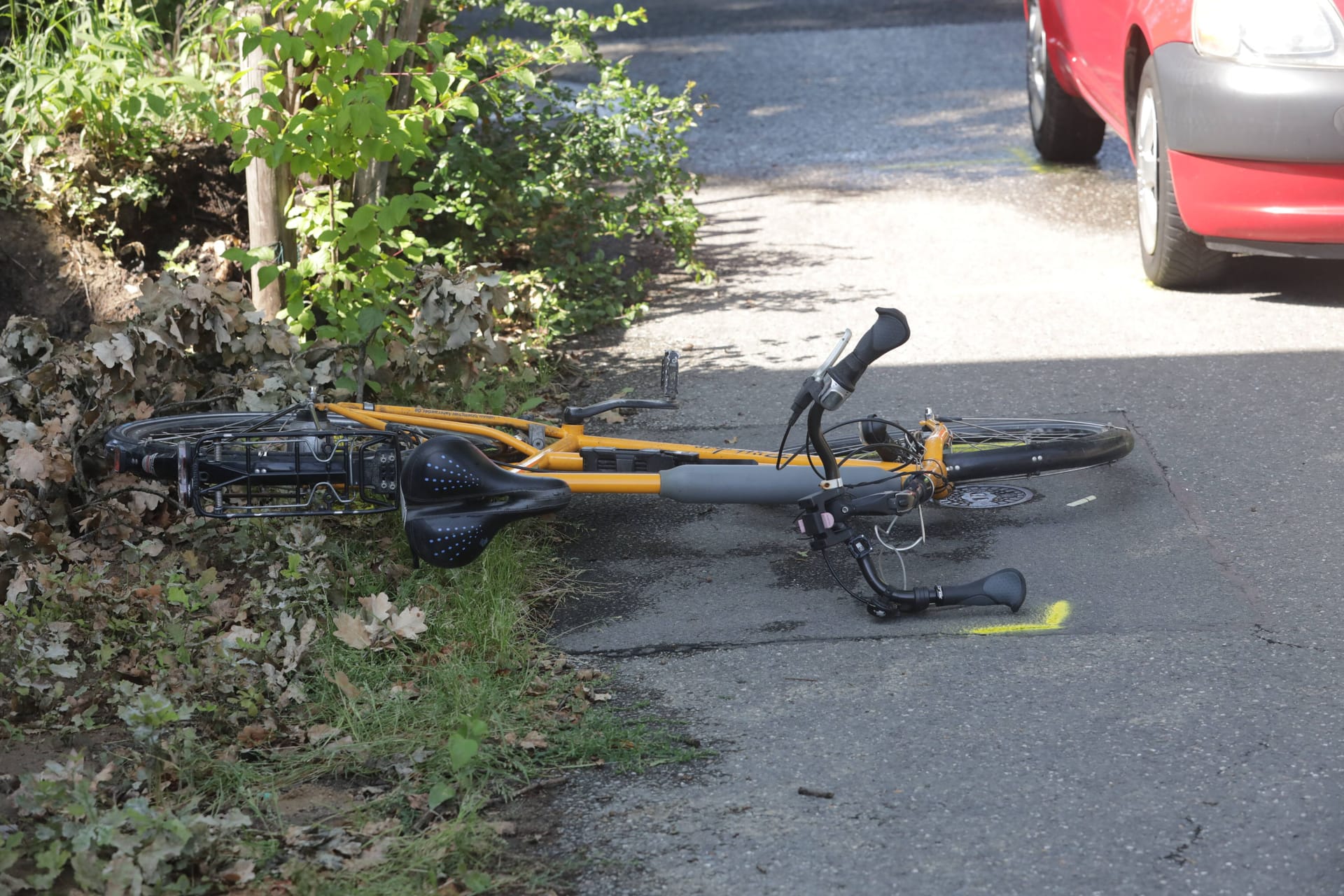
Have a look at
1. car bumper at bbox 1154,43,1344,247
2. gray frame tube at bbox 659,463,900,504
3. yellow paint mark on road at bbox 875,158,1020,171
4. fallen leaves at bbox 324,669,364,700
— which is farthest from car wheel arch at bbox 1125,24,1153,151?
fallen leaves at bbox 324,669,364,700

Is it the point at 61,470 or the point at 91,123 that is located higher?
the point at 91,123

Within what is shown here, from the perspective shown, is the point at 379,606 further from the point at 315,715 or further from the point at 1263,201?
the point at 1263,201

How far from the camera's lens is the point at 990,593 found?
3887mm

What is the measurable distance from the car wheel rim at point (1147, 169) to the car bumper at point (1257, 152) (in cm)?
42

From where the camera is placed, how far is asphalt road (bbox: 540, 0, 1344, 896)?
295 centimetres

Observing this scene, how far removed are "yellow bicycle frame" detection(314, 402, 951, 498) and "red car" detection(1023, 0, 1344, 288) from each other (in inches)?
91.2

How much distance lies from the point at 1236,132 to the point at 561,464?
3362 mm

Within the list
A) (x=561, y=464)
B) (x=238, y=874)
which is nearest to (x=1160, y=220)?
(x=561, y=464)

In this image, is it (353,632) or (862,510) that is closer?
(353,632)

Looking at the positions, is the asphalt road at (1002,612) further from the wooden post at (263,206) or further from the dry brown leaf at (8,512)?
the dry brown leaf at (8,512)

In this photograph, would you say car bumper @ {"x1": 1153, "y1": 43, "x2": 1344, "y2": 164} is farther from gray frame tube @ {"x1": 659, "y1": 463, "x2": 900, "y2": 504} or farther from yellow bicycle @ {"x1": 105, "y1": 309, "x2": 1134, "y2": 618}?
gray frame tube @ {"x1": 659, "y1": 463, "x2": 900, "y2": 504}

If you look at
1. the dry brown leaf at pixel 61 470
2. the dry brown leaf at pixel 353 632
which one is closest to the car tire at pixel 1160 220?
the dry brown leaf at pixel 353 632

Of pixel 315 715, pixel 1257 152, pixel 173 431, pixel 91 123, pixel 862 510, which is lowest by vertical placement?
pixel 315 715

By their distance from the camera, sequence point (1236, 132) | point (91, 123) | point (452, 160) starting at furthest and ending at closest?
1. point (452, 160)
2. point (91, 123)
3. point (1236, 132)
